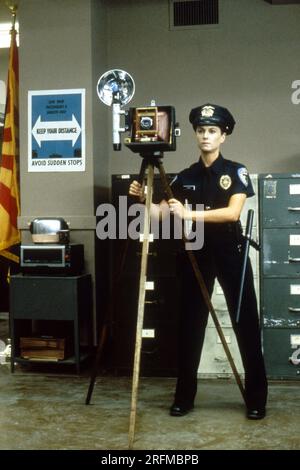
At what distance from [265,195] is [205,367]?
3.84 feet

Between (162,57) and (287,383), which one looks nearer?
(287,383)

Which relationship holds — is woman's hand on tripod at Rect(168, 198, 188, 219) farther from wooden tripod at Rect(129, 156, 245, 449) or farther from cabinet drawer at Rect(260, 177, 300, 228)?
cabinet drawer at Rect(260, 177, 300, 228)

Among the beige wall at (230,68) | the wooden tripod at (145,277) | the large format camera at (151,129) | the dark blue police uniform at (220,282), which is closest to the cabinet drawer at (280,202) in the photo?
the beige wall at (230,68)

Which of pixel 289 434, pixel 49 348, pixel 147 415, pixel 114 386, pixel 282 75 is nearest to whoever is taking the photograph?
pixel 289 434

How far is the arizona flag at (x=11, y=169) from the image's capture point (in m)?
4.32

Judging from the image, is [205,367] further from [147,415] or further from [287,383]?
[147,415]

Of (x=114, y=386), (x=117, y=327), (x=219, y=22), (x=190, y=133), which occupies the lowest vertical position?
(x=114, y=386)

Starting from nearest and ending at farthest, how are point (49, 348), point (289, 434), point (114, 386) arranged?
1. point (289, 434)
2. point (114, 386)
3. point (49, 348)

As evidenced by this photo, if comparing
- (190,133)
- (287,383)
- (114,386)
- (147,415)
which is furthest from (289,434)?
(190,133)

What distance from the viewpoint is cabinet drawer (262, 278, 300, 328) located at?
368cm

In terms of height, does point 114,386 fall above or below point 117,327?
below

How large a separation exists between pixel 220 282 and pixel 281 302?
0.93 meters

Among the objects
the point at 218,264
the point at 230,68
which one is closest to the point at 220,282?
the point at 218,264

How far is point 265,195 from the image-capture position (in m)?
3.69
